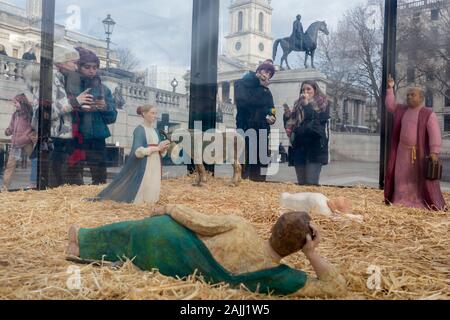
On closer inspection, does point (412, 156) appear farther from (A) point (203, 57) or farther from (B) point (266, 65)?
(A) point (203, 57)

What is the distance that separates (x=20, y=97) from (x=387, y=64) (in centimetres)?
345

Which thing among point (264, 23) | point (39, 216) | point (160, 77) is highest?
point (264, 23)

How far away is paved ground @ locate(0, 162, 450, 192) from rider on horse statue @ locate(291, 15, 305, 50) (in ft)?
3.13

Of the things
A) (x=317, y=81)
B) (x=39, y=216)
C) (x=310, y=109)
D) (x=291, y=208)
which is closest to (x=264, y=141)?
(x=310, y=109)

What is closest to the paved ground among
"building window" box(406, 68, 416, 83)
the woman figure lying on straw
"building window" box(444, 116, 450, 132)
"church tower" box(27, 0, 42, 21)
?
"building window" box(444, 116, 450, 132)

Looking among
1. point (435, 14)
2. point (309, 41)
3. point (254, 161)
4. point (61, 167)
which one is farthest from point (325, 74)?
point (61, 167)

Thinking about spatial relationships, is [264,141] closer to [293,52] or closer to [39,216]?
[293,52]

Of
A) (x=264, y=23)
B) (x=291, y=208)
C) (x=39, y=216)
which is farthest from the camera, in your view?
(x=291, y=208)

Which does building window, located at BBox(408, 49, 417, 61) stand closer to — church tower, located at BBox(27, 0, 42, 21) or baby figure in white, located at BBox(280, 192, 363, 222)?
baby figure in white, located at BBox(280, 192, 363, 222)

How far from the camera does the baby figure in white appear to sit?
3053mm

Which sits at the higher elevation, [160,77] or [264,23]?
[264,23]

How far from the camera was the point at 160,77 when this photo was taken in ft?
10.3

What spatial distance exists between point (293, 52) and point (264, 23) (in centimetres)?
89

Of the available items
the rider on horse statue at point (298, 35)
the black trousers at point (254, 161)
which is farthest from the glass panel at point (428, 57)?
the black trousers at point (254, 161)
